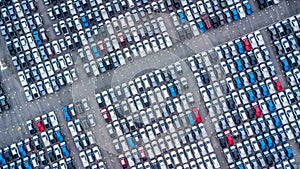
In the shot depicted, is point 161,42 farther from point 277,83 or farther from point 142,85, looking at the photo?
point 277,83


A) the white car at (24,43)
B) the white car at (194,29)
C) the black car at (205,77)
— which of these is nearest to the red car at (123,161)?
the black car at (205,77)

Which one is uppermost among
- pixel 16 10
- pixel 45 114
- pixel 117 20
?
pixel 16 10

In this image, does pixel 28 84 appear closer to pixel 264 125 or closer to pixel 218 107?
pixel 218 107

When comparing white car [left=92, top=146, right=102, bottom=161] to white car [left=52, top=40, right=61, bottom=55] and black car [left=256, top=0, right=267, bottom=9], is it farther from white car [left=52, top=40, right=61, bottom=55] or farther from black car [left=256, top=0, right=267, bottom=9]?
black car [left=256, top=0, right=267, bottom=9]

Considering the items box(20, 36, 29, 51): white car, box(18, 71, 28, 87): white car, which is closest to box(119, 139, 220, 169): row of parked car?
box(18, 71, 28, 87): white car

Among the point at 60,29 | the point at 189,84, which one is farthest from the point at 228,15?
the point at 60,29

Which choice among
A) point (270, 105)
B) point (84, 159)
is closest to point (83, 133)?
point (84, 159)
